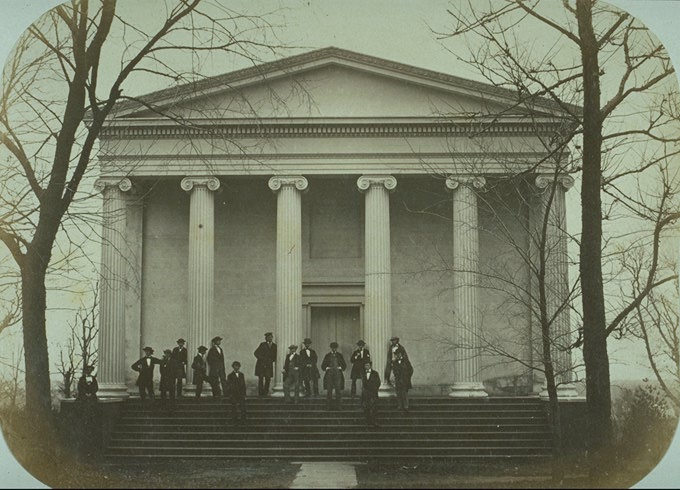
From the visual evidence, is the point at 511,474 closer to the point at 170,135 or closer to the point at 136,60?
the point at 136,60

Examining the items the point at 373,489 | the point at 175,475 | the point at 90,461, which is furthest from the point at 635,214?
the point at 90,461

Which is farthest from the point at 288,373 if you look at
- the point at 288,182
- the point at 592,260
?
the point at 592,260

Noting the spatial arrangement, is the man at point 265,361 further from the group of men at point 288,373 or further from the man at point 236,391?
the man at point 236,391

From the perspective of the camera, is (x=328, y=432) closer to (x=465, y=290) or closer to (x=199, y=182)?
(x=465, y=290)

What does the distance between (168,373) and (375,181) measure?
8724 mm

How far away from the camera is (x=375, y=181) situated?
30062 mm

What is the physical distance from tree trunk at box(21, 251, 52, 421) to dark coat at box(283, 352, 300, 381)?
10.5 metres

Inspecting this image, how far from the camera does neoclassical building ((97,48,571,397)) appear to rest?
2925 centimetres

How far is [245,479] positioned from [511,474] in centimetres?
551

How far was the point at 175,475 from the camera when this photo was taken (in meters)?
20.2

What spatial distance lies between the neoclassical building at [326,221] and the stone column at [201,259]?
4 cm

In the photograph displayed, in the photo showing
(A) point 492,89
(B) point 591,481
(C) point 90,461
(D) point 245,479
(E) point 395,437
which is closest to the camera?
(B) point 591,481

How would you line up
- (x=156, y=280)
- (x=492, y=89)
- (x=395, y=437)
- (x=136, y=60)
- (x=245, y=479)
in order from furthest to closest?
(x=156, y=280)
(x=492, y=89)
(x=395, y=437)
(x=245, y=479)
(x=136, y=60)

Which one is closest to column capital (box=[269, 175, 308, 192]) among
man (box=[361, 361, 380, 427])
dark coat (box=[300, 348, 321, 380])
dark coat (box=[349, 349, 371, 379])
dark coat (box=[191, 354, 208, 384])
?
dark coat (box=[300, 348, 321, 380])
